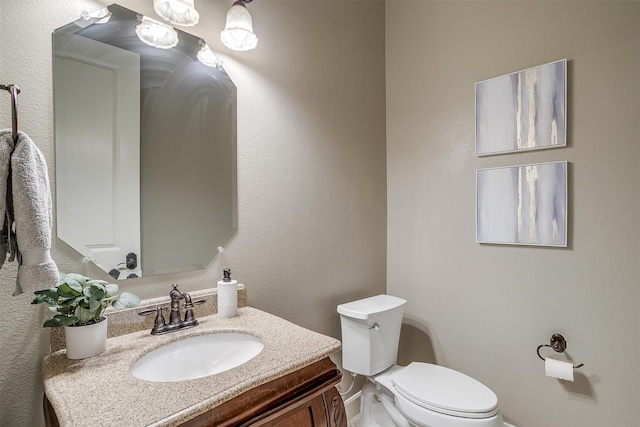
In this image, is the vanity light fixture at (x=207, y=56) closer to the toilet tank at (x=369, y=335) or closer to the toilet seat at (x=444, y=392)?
the toilet tank at (x=369, y=335)

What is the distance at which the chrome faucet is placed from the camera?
107cm

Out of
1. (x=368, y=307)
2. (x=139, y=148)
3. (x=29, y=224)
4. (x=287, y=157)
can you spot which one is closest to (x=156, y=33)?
(x=139, y=148)

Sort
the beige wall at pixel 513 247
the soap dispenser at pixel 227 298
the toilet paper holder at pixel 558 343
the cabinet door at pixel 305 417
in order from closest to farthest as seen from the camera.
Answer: the cabinet door at pixel 305 417, the soap dispenser at pixel 227 298, the beige wall at pixel 513 247, the toilet paper holder at pixel 558 343

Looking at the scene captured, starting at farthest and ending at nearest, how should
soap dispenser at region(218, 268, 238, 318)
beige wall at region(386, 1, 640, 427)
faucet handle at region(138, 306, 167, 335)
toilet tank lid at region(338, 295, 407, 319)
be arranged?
toilet tank lid at region(338, 295, 407, 319) → beige wall at region(386, 1, 640, 427) → soap dispenser at region(218, 268, 238, 318) → faucet handle at region(138, 306, 167, 335)

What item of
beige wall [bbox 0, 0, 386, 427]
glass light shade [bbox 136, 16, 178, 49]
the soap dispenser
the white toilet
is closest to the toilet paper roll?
the white toilet

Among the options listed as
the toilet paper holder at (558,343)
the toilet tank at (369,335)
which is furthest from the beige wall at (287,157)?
the toilet paper holder at (558,343)

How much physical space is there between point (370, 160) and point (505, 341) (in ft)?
4.27

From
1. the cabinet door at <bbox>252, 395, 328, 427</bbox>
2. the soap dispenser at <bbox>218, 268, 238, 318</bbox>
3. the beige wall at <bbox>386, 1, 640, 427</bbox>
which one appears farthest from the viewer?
the beige wall at <bbox>386, 1, 640, 427</bbox>

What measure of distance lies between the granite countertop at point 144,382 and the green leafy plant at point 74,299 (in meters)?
0.12

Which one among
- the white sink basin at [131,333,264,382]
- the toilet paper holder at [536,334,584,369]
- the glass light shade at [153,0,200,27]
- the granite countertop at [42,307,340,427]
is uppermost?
the glass light shade at [153,0,200,27]

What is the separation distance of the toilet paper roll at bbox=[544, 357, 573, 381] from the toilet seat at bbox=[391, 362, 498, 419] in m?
0.32

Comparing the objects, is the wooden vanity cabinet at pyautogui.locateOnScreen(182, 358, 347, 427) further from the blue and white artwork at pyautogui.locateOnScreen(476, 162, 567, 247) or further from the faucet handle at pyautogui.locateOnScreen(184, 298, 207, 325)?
the blue and white artwork at pyautogui.locateOnScreen(476, 162, 567, 247)

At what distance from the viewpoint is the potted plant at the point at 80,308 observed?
836 millimetres

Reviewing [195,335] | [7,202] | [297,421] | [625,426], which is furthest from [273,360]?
[625,426]
